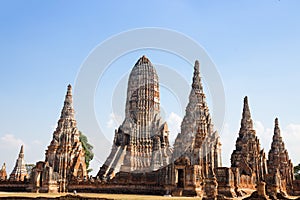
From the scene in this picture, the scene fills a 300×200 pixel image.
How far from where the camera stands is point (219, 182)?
34.7 metres

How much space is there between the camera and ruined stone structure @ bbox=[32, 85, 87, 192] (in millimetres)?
41062

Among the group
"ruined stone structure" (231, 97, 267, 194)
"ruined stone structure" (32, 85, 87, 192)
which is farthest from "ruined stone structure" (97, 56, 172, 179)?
"ruined stone structure" (231, 97, 267, 194)

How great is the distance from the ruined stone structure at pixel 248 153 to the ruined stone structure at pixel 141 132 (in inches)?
370

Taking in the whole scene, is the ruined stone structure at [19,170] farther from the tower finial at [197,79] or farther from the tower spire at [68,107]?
the tower finial at [197,79]

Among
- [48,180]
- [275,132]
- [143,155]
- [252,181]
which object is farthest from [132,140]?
[275,132]

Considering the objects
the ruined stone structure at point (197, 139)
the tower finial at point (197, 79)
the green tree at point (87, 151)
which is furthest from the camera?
the green tree at point (87, 151)

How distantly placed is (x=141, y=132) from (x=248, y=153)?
15.9 metres

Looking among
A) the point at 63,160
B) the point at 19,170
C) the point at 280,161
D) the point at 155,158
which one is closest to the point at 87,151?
the point at 19,170

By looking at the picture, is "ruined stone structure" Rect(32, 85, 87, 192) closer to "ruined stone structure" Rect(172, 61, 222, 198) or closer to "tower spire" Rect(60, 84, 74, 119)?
"tower spire" Rect(60, 84, 74, 119)

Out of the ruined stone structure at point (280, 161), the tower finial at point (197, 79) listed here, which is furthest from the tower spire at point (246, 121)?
the ruined stone structure at point (280, 161)

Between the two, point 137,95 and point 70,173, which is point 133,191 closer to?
point 70,173

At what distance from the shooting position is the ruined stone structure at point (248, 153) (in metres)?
45.0

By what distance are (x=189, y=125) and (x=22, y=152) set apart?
2722cm

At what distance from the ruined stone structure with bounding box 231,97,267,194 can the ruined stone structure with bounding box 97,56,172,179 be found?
30.9 ft
